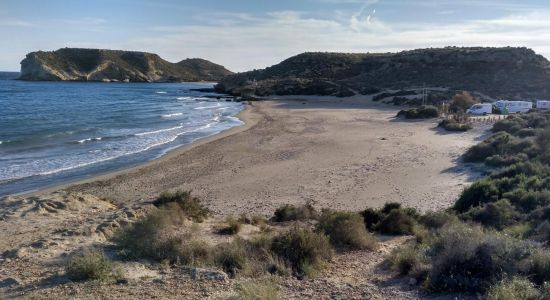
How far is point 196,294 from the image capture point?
6438mm

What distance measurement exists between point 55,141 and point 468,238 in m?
26.5

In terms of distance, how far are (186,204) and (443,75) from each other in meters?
65.8

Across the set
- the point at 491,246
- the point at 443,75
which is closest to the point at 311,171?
the point at 491,246

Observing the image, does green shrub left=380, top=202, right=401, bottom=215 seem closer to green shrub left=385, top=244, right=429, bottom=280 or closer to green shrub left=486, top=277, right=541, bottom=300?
green shrub left=385, top=244, right=429, bottom=280

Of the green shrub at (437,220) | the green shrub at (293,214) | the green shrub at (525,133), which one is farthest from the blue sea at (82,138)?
the green shrub at (525,133)

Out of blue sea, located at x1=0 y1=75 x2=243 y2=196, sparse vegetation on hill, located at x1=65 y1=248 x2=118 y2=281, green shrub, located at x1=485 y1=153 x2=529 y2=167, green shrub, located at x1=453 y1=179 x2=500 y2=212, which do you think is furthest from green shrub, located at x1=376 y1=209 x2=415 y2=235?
blue sea, located at x1=0 y1=75 x2=243 y2=196

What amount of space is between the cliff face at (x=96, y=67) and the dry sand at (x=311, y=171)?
124 meters

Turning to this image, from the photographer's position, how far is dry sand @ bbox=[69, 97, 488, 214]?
1588 centimetres

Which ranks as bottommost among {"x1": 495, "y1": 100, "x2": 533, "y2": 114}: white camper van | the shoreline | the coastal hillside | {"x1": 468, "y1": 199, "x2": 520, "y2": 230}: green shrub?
the shoreline

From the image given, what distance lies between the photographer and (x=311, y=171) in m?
20.0

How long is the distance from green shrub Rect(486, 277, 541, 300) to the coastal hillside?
54612 millimetres

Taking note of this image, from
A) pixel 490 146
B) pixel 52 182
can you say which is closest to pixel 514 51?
pixel 490 146

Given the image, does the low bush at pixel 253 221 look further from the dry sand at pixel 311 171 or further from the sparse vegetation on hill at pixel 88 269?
the sparse vegetation on hill at pixel 88 269

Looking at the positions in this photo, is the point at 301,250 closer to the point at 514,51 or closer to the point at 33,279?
the point at 33,279
